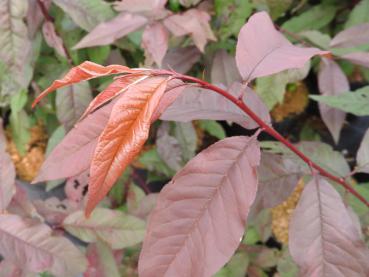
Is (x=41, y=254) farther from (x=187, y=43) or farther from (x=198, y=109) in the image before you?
(x=187, y=43)

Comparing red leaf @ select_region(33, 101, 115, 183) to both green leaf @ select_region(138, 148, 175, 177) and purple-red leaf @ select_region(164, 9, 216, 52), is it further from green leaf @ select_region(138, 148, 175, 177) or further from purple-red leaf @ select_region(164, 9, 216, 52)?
green leaf @ select_region(138, 148, 175, 177)

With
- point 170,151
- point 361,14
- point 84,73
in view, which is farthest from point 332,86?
point 84,73

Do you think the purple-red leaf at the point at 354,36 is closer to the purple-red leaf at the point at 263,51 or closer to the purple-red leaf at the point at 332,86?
the purple-red leaf at the point at 332,86

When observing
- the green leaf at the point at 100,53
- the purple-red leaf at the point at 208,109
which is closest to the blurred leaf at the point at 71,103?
the green leaf at the point at 100,53

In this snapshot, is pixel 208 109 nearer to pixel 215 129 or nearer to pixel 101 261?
pixel 101 261

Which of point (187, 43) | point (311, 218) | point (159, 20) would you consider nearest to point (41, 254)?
point (311, 218)

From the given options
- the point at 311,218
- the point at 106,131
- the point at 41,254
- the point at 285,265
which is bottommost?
the point at 285,265
